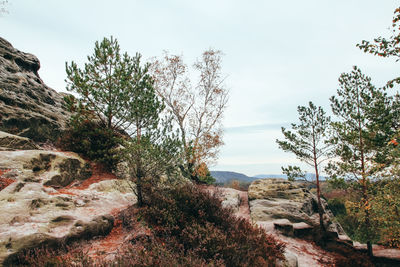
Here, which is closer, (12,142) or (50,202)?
(50,202)

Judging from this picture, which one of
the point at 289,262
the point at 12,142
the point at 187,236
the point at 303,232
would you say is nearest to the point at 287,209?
the point at 303,232

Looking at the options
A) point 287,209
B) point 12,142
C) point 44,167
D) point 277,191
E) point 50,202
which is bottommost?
point 287,209

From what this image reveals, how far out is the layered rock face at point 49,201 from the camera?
4.65m

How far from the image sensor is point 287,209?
13.3 metres

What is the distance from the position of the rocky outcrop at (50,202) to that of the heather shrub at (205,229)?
1913 millimetres

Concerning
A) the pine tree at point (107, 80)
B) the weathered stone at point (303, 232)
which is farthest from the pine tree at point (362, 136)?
the pine tree at point (107, 80)

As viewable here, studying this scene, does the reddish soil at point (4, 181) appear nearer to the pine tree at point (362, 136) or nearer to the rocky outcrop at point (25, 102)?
the rocky outcrop at point (25, 102)

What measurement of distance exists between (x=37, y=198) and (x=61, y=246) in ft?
6.95

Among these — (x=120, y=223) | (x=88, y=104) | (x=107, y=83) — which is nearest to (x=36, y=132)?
(x=88, y=104)

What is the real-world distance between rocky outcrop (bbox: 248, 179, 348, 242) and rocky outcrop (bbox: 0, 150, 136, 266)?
8.46 metres

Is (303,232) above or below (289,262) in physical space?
below

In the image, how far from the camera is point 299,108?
11.7 metres

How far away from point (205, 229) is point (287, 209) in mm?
10144

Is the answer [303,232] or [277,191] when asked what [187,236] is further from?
[277,191]
